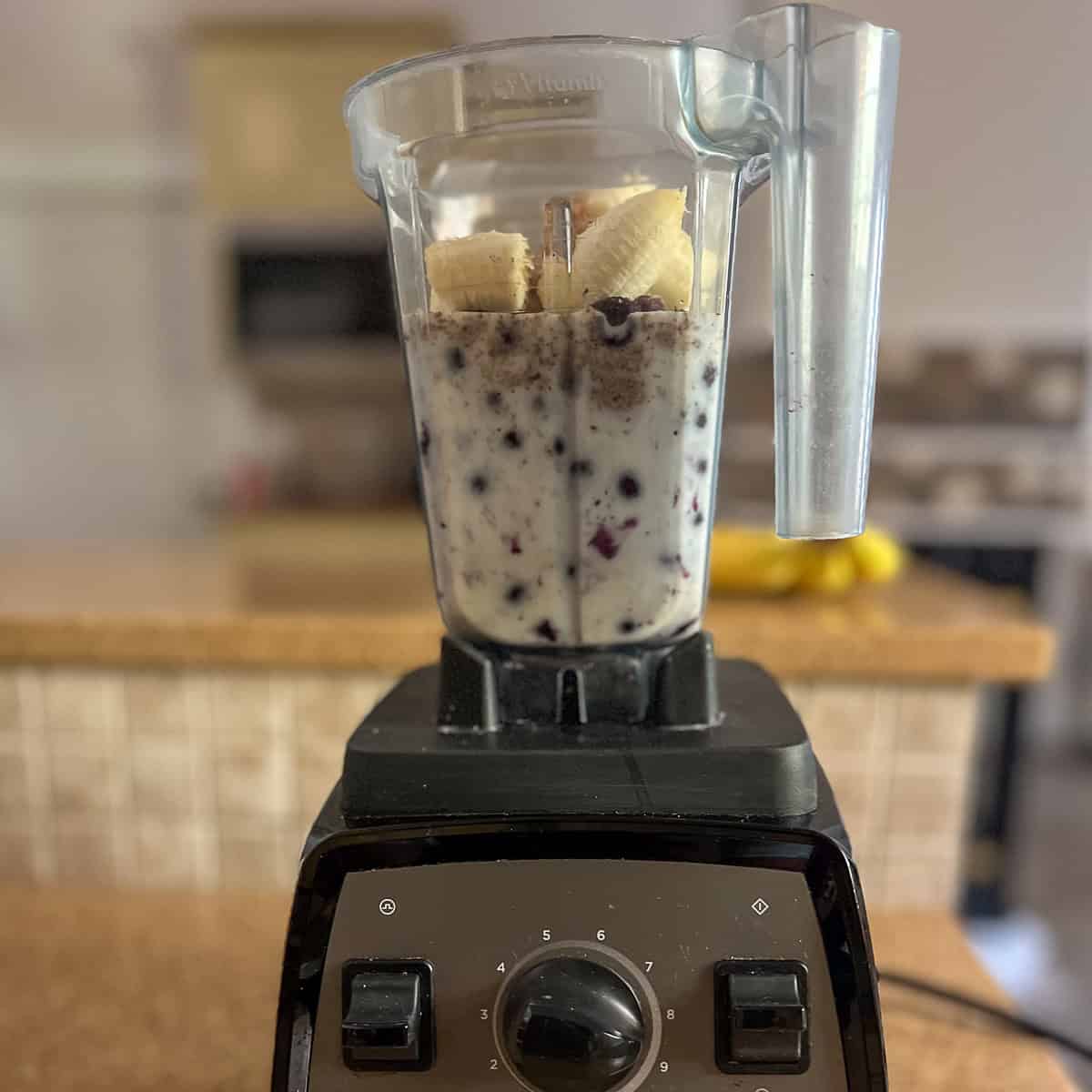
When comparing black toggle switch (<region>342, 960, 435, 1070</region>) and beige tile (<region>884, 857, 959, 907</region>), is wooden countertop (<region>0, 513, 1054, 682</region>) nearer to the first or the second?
beige tile (<region>884, 857, 959, 907</region>)

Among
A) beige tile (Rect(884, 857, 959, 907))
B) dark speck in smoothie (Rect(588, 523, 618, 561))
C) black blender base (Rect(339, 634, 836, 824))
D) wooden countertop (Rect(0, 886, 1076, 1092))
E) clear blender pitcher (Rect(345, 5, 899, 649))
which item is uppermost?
clear blender pitcher (Rect(345, 5, 899, 649))

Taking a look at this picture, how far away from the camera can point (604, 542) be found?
393 mm

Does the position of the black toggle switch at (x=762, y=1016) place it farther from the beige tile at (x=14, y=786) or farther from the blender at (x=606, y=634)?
the beige tile at (x=14, y=786)

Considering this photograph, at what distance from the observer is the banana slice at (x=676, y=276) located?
1.23ft

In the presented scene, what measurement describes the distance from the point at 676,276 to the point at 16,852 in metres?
0.81

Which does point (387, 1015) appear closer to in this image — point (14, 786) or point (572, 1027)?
point (572, 1027)

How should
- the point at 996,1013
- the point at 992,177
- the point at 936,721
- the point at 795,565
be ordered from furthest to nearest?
the point at 992,177 → the point at 795,565 → the point at 936,721 → the point at 996,1013

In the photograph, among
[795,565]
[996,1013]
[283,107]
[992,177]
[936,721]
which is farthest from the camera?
[283,107]

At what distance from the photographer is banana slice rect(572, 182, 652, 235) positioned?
40 cm

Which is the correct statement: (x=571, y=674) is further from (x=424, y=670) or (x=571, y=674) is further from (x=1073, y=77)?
(x=1073, y=77)

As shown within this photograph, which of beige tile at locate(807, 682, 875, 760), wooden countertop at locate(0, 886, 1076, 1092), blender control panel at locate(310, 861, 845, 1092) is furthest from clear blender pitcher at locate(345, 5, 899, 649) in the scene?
beige tile at locate(807, 682, 875, 760)

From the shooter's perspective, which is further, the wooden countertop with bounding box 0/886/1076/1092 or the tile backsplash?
the tile backsplash

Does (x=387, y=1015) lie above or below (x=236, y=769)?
above

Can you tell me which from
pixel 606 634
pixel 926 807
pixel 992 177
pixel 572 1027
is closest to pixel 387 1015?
pixel 572 1027
